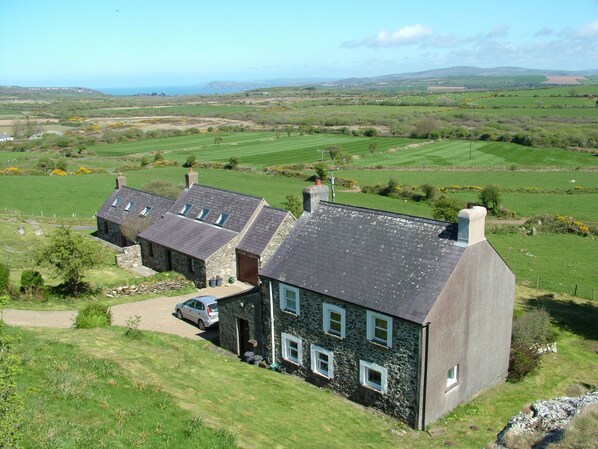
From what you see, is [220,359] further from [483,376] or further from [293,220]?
[293,220]

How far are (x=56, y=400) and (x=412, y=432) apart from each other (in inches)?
453

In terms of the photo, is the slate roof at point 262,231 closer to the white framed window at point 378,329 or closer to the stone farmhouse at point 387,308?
the stone farmhouse at point 387,308

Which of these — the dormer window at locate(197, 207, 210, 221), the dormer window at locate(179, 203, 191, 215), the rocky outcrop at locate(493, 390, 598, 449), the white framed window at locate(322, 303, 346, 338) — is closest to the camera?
the rocky outcrop at locate(493, 390, 598, 449)

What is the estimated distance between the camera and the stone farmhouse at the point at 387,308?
18625 mm

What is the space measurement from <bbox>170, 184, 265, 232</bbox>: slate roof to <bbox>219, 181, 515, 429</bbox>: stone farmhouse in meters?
12.1

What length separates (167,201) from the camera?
140 feet

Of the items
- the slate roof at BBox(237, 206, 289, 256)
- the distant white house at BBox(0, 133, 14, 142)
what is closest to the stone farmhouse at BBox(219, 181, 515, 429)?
the slate roof at BBox(237, 206, 289, 256)

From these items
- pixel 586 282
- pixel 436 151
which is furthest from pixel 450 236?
pixel 436 151

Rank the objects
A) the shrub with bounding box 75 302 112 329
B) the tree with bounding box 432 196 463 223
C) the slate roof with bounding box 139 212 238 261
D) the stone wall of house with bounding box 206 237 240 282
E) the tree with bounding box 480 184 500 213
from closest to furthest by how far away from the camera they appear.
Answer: the shrub with bounding box 75 302 112 329 → the stone wall of house with bounding box 206 237 240 282 → the slate roof with bounding box 139 212 238 261 → the tree with bounding box 432 196 463 223 → the tree with bounding box 480 184 500 213

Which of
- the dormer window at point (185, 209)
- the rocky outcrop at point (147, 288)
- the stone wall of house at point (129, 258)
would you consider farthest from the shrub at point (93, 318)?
the dormer window at point (185, 209)

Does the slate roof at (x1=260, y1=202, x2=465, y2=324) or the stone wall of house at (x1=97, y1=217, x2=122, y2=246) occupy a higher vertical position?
the slate roof at (x1=260, y1=202, x2=465, y2=324)

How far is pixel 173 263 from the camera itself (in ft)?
121

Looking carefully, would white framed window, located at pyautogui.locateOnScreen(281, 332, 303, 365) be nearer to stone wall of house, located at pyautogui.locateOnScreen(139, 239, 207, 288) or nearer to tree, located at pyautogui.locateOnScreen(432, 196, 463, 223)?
stone wall of house, located at pyautogui.locateOnScreen(139, 239, 207, 288)

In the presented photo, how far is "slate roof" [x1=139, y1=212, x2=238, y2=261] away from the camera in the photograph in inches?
1374
